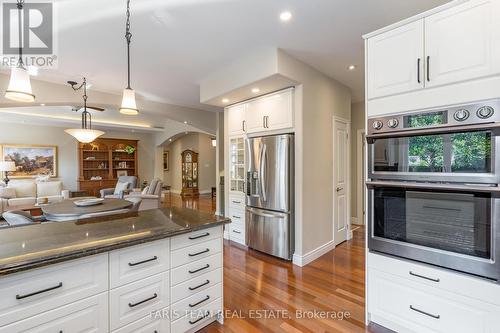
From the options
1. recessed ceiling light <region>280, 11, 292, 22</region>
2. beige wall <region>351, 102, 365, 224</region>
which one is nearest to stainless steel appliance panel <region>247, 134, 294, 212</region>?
recessed ceiling light <region>280, 11, 292, 22</region>

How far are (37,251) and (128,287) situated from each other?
55 cm

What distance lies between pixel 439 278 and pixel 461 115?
3.67 feet

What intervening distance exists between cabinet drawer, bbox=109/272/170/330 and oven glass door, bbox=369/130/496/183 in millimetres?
1839

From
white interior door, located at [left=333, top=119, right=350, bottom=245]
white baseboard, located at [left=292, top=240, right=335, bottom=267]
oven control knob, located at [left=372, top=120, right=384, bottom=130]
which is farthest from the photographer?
white interior door, located at [left=333, top=119, right=350, bottom=245]

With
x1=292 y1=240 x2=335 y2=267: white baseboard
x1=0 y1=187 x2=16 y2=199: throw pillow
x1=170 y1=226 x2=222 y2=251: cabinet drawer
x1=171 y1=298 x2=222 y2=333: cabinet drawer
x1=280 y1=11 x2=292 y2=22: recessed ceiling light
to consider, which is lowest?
x1=292 y1=240 x2=335 y2=267: white baseboard

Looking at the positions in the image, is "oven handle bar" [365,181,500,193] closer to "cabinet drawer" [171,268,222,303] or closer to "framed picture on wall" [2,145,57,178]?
"cabinet drawer" [171,268,222,303]

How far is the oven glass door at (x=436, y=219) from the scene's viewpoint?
1479mm

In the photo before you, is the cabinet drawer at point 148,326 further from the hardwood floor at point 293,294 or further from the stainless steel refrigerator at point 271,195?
the stainless steel refrigerator at point 271,195

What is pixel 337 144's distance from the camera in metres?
4.04

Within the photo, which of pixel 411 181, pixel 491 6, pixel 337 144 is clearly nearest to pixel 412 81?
pixel 491 6

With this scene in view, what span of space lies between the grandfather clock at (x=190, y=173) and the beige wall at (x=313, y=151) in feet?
26.1

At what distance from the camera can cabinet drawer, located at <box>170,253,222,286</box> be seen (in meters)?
1.75

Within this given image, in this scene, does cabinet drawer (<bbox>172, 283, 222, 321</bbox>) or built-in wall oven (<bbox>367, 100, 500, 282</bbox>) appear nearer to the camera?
built-in wall oven (<bbox>367, 100, 500, 282</bbox>)

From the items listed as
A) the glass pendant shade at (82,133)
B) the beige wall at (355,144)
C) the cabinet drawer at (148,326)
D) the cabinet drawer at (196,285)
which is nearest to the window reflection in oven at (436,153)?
the cabinet drawer at (196,285)
